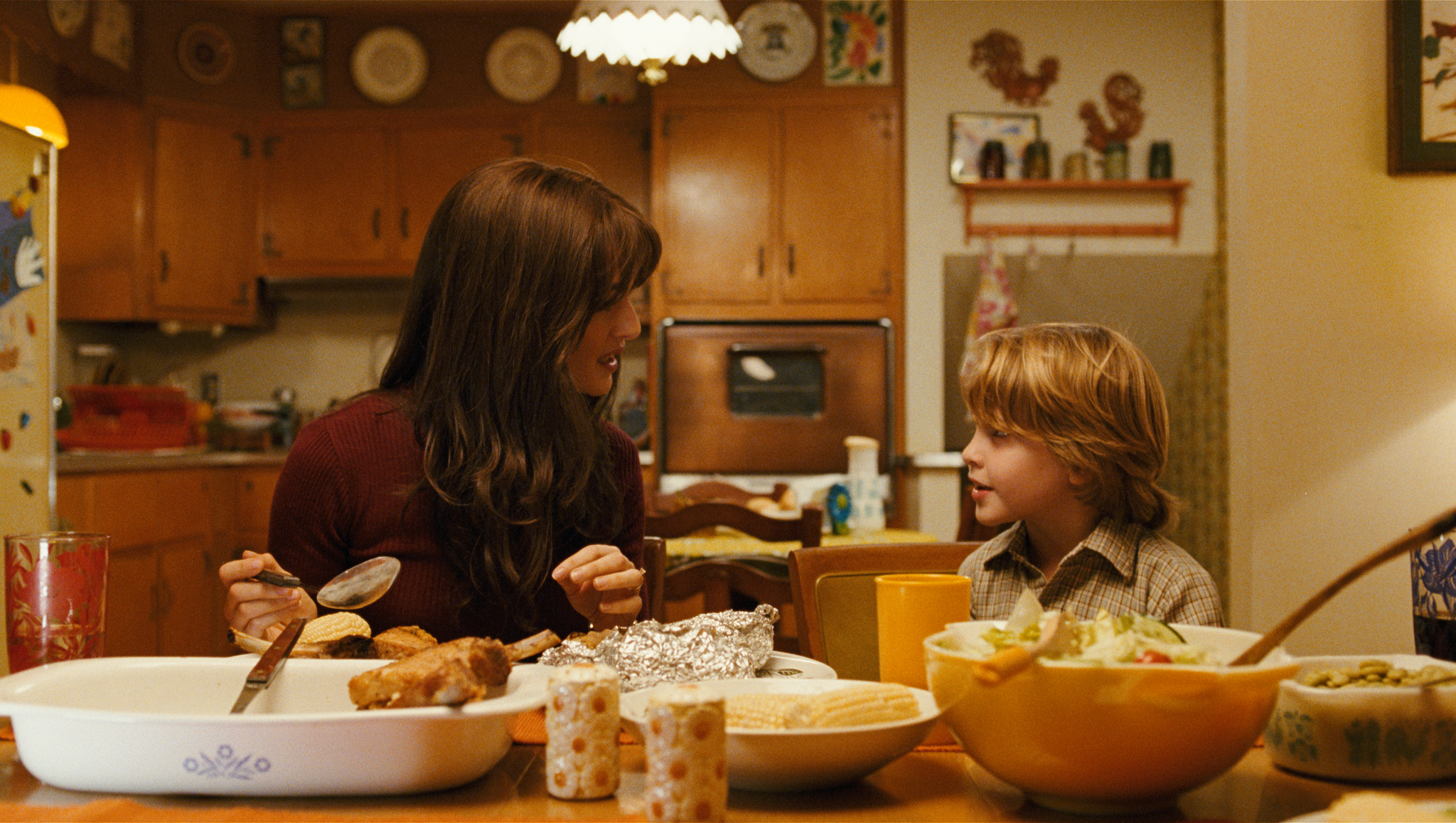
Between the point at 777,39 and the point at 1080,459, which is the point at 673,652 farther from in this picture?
the point at 777,39

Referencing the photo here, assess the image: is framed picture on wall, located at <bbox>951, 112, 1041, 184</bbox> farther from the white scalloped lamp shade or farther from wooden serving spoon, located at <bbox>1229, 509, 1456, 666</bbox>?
wooden serving spoon, located at <bbox>1229, 509, 1456, 666</bbox>

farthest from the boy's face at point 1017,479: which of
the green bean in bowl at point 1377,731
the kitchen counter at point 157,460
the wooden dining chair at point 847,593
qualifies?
the kitchen counter at point 157,460

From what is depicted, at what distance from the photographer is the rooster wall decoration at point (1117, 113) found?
4207 mm

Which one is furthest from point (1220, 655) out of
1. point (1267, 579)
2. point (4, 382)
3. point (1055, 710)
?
point (4, 382)

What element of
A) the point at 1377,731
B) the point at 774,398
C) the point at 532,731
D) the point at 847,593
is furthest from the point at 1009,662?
the point at 774,398

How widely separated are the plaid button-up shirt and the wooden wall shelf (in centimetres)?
288

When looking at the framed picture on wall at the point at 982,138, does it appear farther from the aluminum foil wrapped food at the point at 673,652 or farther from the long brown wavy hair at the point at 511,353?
the aluminum foil wrapped food at the point at 673,652

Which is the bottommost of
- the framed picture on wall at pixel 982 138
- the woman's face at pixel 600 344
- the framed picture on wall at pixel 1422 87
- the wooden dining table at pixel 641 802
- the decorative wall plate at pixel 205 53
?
the wooden dining table at pixel 641 802

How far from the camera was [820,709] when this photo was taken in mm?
702

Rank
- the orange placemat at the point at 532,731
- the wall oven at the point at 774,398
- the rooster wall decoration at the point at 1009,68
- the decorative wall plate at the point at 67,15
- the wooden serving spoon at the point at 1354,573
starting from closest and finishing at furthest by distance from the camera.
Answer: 1. the wooden serving spoon at the point at 1354,573
2. the orange placemat at the point at 532,731
3. the decorative wall plate at the point at 67,15
4. the wall oven at the point at 774,398
5. the rooster wall decoration at the point at 1009,68

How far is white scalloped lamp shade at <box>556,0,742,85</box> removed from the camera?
6.93 ft

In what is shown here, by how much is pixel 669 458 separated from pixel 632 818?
3459 millimetres

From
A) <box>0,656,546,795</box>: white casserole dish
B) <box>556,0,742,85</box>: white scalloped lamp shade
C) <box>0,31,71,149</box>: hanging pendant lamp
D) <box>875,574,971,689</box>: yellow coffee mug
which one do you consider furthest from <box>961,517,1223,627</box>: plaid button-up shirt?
<box>0,31,71,149</box>: hanging pendant lamp

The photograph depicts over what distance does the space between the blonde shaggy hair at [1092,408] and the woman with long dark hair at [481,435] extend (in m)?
0.49
